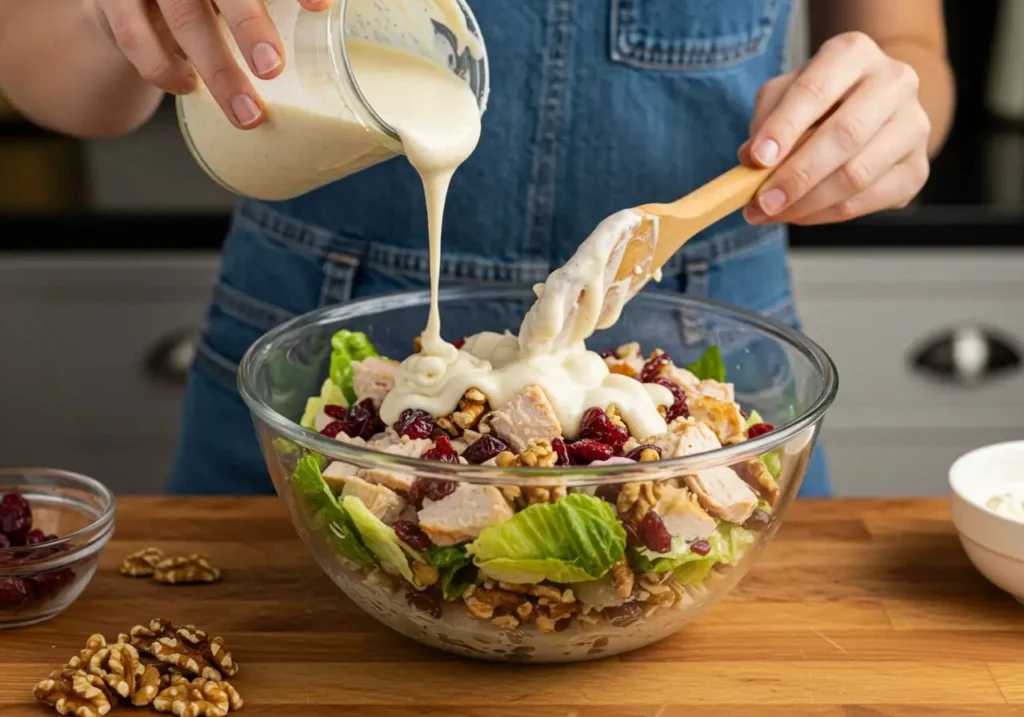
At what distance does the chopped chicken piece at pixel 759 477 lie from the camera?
1.25m

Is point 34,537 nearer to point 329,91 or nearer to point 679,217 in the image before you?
point 329,91

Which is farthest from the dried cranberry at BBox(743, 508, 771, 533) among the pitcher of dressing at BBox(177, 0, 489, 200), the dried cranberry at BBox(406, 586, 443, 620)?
the pitcher of dressing at BBox(177, 0, 489, 200)

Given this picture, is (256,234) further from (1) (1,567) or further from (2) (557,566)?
(2) (557,566)

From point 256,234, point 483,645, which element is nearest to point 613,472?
point 483,645

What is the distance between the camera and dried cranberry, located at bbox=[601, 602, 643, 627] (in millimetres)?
1254

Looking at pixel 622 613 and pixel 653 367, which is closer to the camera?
pixel 622 613

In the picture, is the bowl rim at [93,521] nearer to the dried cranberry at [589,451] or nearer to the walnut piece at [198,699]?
the walnut piece at [198,699]

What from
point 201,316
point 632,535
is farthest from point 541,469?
point 201,316

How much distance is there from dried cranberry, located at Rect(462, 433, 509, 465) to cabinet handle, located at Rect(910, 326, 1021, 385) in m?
1.86

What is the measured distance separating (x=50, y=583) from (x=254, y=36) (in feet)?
2.12

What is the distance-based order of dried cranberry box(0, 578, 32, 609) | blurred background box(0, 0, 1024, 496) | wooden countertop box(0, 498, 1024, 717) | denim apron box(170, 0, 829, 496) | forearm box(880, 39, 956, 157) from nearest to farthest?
wooden countertop box(0, 498, 1024, 717) < dried cranberry box(0, 578, 32, 609) < denim apron box(170, 0, 829, 496) < forearm box(880, 39, 956, 157) < blurred background box(0, 0, 1024, 496)

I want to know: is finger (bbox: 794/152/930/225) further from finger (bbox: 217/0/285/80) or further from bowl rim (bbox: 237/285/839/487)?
finger (bbox: 217/0/285/80)

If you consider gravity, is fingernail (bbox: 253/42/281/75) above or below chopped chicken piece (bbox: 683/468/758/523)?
above

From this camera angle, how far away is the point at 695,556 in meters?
1.25
